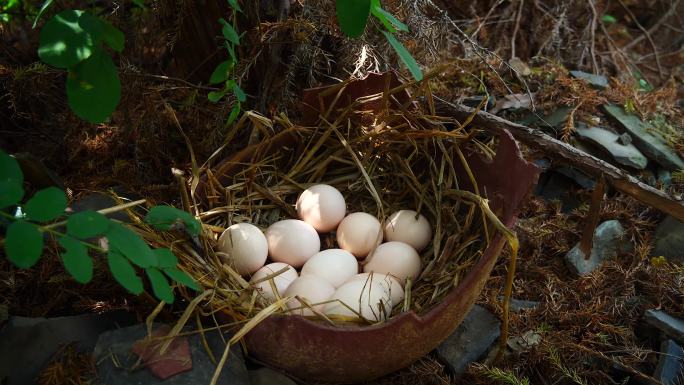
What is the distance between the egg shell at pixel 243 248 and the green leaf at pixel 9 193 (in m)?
0.58

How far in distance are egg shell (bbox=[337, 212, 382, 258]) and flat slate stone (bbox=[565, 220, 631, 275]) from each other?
1.90 feet

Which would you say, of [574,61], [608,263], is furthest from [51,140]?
[574,61]

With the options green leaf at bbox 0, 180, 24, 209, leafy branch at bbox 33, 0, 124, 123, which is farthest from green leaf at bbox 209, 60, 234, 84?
green leaf at bbox 0, 180, 24, 209

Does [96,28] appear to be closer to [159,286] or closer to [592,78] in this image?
[159,286]

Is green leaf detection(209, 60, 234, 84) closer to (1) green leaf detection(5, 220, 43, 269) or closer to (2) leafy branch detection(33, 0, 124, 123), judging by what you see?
(2) leafy branch detection(33, 0, 124, 123)

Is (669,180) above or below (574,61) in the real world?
below

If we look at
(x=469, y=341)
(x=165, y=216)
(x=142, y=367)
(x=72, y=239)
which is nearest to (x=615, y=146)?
(x=469, y=341)

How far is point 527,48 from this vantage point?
2578 millimetres

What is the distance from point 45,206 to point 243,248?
0.58 meters

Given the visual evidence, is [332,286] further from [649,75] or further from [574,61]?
[649,75]

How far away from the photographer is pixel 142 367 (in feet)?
4.33

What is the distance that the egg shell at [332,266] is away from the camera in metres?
1.59

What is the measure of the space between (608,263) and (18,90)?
180 cm

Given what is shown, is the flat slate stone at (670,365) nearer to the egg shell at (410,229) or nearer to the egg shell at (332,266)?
the egg shell at (410,229)
